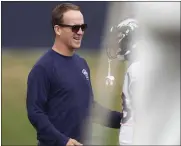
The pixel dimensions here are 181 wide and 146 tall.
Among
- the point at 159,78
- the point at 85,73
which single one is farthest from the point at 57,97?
the point at 159,78

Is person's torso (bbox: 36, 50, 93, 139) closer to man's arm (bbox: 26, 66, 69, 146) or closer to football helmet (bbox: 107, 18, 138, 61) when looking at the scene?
man's arm (bbox: 26, 66, 69, 146)

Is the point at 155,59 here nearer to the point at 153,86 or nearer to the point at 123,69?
the point at 153,86

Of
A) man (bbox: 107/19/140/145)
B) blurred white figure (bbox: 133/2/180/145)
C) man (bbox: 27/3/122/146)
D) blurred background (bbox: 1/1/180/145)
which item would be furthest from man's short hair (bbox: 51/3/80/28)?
blurred white figure (bbox: 133/2/180/145)

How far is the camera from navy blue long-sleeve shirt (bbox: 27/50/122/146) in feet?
5.69

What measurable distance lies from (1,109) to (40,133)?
3.15ft

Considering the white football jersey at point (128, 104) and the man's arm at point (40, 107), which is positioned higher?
the white football jersey at point (128, 104)

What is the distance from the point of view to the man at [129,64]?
735 millimetres

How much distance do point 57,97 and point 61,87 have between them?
0.05m

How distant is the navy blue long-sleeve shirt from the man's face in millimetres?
61

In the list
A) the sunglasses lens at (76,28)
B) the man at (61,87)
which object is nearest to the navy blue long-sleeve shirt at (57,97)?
the man at (61,87)

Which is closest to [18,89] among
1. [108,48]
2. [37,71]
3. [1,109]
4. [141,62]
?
[1,109]

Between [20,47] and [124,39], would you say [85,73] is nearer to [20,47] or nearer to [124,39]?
[20,47]

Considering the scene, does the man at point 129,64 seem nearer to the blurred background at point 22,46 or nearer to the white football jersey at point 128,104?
the white football jersey at point 128,104

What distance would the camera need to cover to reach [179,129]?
2.21 feet
